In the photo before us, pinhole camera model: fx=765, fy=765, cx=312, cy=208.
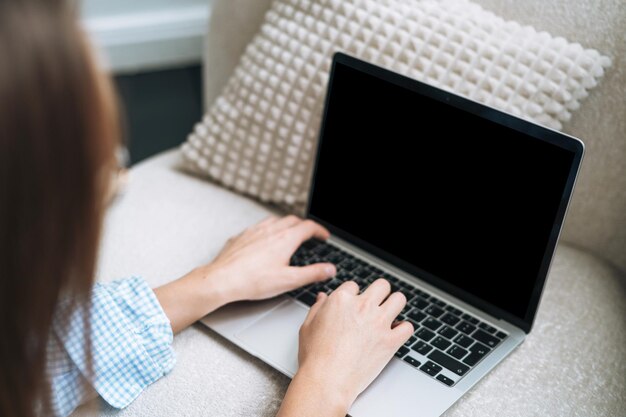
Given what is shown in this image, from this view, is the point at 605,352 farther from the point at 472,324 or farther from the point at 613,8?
the point at 613,8

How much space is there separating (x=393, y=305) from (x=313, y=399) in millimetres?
157

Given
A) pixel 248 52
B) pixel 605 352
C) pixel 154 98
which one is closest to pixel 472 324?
pixel 605 352

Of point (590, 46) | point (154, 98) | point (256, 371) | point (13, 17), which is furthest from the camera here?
point (154, 98)

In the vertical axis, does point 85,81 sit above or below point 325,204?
above

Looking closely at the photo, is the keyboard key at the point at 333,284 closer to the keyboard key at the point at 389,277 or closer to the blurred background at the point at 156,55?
the keyboard key at the point at 389,277

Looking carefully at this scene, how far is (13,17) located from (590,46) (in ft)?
2.27

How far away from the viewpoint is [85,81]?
0.43 m

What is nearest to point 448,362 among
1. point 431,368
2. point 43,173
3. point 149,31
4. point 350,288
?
point 431,368

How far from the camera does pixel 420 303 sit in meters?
0.86

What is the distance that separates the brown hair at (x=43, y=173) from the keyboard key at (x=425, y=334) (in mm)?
401

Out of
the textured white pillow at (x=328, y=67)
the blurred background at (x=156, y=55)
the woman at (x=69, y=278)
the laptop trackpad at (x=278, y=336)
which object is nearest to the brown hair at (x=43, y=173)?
the woman at (x=69, y=278)

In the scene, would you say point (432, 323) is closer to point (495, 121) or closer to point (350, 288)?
point (350, 288)

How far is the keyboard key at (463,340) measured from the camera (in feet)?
2.64

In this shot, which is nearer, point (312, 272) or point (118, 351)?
point (118, 351)
